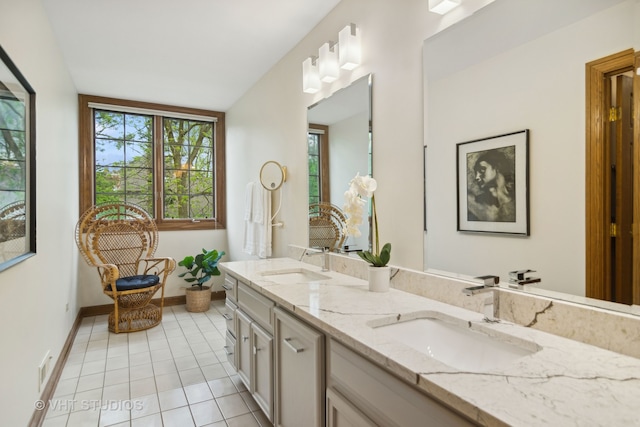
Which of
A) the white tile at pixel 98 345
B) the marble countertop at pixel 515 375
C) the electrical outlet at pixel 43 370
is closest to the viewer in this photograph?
the marble countertop at pixel 515 375

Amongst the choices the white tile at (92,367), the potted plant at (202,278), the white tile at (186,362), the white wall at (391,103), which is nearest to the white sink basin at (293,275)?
the white wall at (391,103)

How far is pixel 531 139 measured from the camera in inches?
46.9

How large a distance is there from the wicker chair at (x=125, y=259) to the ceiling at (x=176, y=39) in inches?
56.2

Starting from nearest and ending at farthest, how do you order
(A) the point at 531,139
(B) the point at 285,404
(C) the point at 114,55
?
(A) the point at 531,139 → (B) the point at 285,404 → (C) the point at 114,55

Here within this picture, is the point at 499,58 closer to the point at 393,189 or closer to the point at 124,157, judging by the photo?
the point at 393,189

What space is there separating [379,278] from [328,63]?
4.57ft

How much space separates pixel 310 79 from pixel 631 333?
84.7 inches

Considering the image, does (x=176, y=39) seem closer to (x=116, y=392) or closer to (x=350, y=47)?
(x=350, y=47)

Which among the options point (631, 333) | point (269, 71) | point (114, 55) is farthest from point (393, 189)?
point (114, 55)

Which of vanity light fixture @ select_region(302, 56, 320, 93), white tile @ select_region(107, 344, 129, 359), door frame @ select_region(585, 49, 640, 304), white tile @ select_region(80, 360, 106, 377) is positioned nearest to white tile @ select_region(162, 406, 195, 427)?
white tile @ select_region(80, 360, 106, 377)

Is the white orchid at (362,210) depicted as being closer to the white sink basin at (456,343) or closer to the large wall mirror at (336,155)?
the large wall mirror at (336,155)

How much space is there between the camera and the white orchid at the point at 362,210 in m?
1.66

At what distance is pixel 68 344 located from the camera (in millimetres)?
3088

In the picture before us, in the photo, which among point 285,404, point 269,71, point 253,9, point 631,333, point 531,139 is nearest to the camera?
point 631,333
